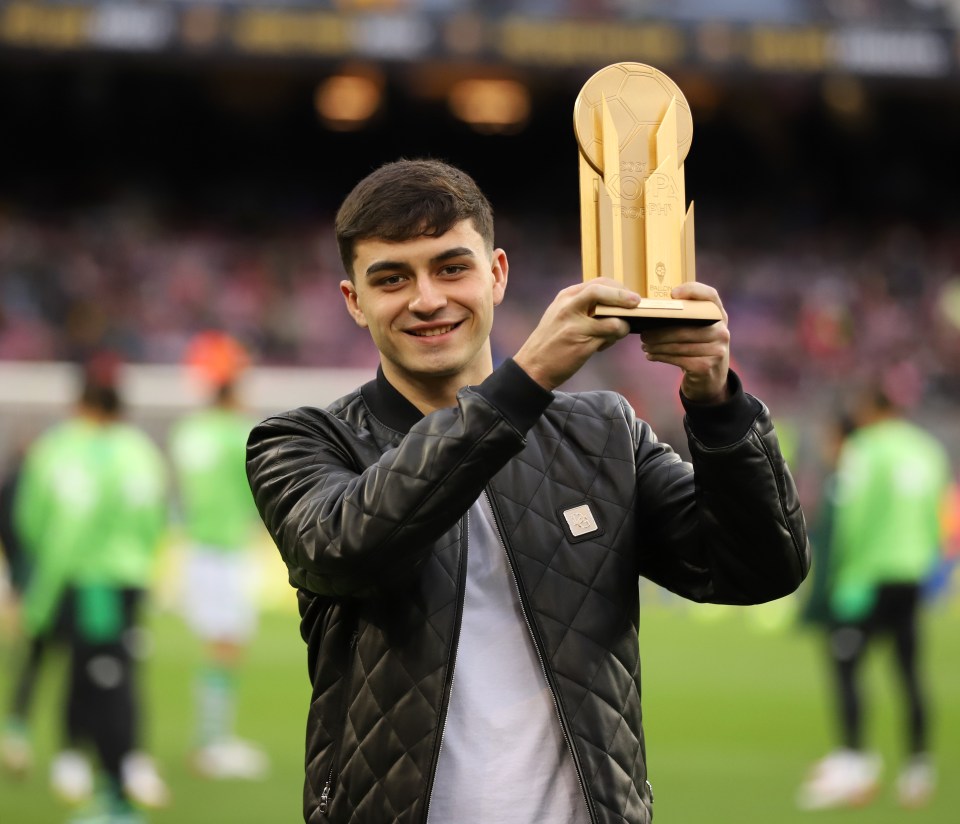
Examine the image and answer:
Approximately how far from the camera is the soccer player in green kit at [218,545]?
718 centimetres

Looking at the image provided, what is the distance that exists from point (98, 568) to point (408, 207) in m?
4.45

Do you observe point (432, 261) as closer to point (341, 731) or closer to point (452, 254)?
point (452, 254)

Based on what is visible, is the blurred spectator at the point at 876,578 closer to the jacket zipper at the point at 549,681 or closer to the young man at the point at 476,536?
the young man at the point at 476,536

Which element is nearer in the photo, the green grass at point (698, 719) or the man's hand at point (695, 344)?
the man's hand at point (695, 344)

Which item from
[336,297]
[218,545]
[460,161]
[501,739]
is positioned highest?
[460,161]

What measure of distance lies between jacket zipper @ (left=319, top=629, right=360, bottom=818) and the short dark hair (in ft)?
1.70

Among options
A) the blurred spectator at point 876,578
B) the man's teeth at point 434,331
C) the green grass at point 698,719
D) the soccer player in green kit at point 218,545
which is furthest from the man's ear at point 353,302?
the soccer player in green kit at point 218,545

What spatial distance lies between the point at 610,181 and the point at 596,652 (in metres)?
0.62

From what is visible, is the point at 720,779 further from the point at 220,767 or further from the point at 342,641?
the point at 342,641

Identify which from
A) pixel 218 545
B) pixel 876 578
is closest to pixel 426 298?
pixel 876 578

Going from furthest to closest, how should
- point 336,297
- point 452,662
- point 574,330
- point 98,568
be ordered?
point 336,297
point 98,568
point 452,662
point 574,330

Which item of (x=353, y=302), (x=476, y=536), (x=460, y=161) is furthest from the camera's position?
(x=460, y=161)

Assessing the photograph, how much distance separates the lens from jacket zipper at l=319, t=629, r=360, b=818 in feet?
6.50

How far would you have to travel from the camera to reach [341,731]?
1.98m
